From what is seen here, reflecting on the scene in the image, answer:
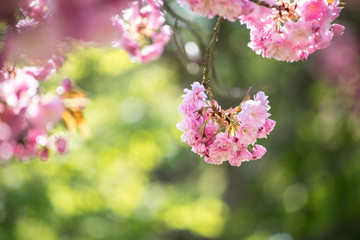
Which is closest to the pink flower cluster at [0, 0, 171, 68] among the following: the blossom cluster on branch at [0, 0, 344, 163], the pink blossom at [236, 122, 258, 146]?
the blossom cluster on branch at [0, 0, 344, 163]

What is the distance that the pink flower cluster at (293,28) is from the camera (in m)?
1.28

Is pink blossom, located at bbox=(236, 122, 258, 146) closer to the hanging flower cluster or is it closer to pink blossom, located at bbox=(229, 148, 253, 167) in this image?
pink blossom, located at bbox=(229, 148, 253, 167)

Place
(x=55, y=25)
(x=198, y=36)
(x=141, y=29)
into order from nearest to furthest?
(x=55, y=25) < (x=198, y=36) < (x=141, y=29)

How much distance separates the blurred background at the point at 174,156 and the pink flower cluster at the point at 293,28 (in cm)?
277

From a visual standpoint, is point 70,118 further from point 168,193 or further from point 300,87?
point 300,87

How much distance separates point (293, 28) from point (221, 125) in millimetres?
316

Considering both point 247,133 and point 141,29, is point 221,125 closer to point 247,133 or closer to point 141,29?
point 247,133

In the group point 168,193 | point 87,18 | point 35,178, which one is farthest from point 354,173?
point 87,18

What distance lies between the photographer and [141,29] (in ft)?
6.89

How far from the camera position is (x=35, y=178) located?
4.83 metres

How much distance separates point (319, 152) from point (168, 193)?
6.78 feet

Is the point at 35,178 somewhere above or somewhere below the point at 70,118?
below

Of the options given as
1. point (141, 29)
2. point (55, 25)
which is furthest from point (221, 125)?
point (141, 29)

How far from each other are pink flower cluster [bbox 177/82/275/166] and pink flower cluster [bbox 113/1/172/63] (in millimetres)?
549
